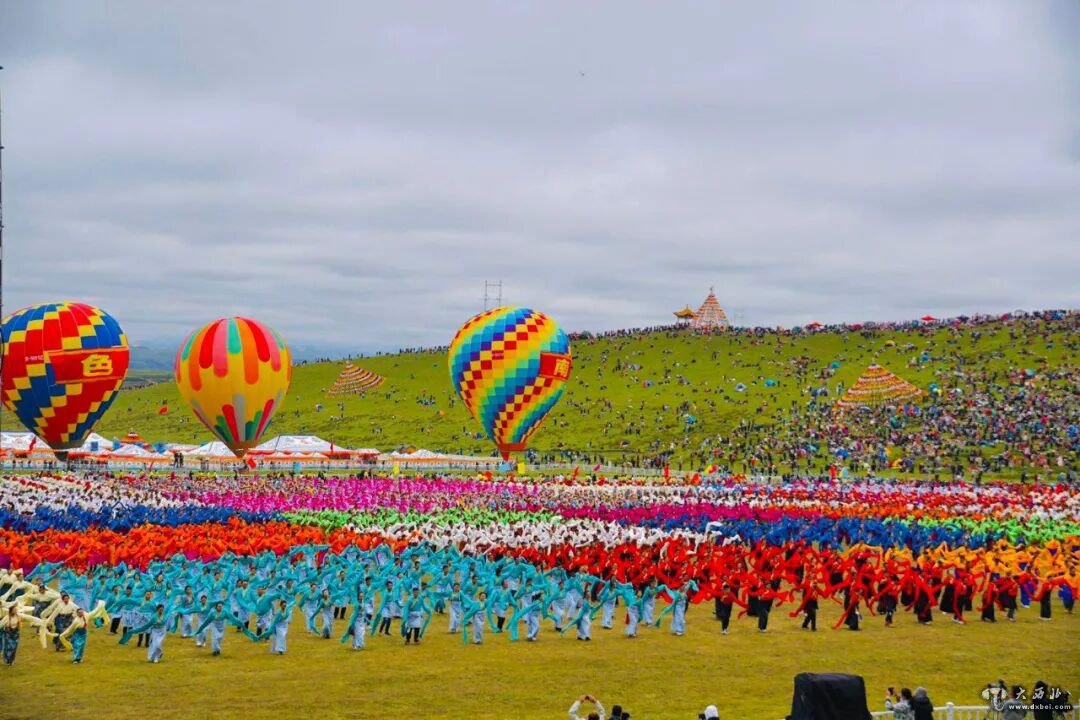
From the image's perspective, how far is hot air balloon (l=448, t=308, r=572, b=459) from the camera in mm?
64938

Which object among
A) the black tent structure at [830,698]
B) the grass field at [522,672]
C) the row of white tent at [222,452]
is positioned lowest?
the grass field at [522,672]

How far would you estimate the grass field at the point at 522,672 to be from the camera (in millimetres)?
18031

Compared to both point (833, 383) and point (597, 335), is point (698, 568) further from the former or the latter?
point (597, 335)

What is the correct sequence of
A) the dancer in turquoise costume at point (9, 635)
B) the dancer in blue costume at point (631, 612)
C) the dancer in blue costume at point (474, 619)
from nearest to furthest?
the dancer in turquoise costume at point (9, 635)
the dancer in blue costume at point (474, 619)
the dancer in blue costume at point (631, 612)

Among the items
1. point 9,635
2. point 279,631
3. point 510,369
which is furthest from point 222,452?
point 9,635

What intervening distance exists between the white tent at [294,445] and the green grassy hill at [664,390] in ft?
78.0

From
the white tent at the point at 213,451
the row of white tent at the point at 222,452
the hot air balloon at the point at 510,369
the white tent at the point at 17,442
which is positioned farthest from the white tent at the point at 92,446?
the hot air balloon at the point at 510,369

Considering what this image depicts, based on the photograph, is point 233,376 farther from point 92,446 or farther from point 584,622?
point 584,622

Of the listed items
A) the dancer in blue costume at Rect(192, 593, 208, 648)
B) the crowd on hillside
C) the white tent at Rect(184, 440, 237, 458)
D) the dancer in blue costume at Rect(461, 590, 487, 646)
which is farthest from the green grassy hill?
the dancer in blue costume at Rect(192, 593, 208, 648)

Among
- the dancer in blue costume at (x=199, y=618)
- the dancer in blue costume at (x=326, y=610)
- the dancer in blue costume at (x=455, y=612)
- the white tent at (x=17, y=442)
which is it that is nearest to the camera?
the dancer in blue costume at (x=199, y=618)

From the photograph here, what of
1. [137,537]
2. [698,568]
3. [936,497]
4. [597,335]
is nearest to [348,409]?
[597,335]

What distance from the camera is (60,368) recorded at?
58.9m

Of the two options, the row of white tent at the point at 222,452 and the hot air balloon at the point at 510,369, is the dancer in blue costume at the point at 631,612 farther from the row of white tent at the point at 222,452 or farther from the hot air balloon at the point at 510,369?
the row of white tent at the point at 222,452

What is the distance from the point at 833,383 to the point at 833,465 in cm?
3525
